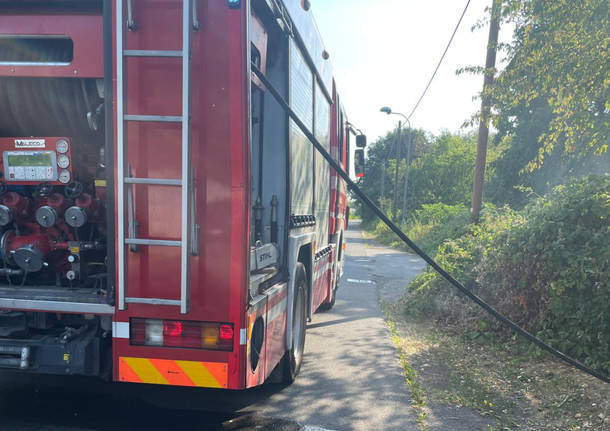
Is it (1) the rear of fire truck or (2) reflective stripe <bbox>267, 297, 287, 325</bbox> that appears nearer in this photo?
(1) the rear of fire truck

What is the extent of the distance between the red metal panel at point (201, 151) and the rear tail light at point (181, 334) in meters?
0.11

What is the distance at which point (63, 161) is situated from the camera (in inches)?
131

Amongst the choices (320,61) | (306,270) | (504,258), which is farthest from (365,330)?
(320,61)

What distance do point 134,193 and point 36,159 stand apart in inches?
40.6

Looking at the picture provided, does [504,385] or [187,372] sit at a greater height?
[187,372]

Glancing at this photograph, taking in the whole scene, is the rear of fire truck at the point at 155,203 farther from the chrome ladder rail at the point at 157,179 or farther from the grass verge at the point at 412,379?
the grass verge at the point at 412,379

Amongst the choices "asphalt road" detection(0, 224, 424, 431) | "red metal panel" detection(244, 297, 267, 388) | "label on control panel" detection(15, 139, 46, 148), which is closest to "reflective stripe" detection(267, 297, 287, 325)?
"red metal panel" detection(244, 297, 267, 388)

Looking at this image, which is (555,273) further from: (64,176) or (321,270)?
(64,176)

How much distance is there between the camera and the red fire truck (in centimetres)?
280

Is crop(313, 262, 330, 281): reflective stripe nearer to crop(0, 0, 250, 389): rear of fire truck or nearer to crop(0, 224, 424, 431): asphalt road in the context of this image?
crop(0, 224, 424, 431): asphalt road

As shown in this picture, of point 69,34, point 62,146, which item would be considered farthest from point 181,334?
point 69,34

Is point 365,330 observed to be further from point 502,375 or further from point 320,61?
point 320,61

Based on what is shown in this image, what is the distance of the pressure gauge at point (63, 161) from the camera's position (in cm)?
334

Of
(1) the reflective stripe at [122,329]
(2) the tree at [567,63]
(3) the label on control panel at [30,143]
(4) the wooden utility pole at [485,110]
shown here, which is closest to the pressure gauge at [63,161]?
(3) the label on control panel at [30,143]
